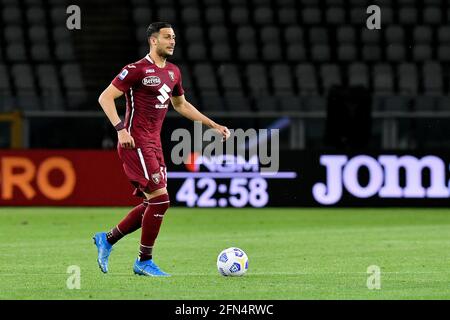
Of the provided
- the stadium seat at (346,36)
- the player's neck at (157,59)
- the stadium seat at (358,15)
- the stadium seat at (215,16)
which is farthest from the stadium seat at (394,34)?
the player's neck at (157,59)

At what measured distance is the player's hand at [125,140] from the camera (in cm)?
905

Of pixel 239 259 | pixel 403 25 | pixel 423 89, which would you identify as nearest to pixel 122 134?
pixel 239 259

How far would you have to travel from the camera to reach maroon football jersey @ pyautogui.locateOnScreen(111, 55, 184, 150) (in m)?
9.31

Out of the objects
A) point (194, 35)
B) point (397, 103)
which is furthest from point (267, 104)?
point (194, 35)

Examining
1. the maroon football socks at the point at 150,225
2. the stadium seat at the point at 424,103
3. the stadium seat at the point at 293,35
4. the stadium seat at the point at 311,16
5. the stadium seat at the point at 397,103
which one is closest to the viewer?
the maroon football socks at the point at 150,225

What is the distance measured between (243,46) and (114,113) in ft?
48.5

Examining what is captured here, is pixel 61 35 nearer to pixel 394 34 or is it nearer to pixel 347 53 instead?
pixel 347 53

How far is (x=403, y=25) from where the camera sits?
24.1m

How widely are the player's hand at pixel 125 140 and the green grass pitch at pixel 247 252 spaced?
3.37ft

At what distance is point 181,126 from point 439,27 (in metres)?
7.75

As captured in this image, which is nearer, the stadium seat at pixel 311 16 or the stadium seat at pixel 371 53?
the stadium seat at pixel 371 53

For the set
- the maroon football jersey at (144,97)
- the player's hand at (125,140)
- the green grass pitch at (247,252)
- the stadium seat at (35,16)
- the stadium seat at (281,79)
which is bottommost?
the green grass pitch at (247,252)

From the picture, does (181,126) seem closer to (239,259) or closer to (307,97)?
(307,97)

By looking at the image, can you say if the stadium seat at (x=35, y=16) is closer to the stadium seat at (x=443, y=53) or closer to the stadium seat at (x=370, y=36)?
the stadium seat at (x=370, y=36)
